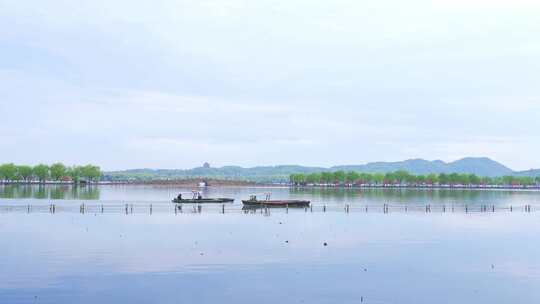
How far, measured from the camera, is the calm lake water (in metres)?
37.2

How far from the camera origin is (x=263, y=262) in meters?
49.0

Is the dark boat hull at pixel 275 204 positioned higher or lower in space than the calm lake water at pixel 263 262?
higher

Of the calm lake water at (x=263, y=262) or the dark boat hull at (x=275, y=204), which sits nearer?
the calm lake water at (x=263, y=262)

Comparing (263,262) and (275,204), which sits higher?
(275,204)

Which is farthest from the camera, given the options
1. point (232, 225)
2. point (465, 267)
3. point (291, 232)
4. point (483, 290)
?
point (232, 225)

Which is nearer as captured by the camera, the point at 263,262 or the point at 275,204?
the point at 263,262

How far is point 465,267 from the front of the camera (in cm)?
4800

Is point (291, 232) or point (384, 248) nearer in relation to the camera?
point (384, 248)

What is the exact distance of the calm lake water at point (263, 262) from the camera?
37250mm

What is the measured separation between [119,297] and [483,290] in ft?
75.9

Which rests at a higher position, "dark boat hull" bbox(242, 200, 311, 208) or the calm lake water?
"dark boat hull" bbox(242, 200, 311, 208)

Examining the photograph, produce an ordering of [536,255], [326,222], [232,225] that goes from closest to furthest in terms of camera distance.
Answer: [536,255], [232,225], [326,222]

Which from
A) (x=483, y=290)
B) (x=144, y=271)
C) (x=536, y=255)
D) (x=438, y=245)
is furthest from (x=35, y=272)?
(x=536, y=255)

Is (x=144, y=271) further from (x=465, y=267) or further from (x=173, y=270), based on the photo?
(x=465, y=267)
